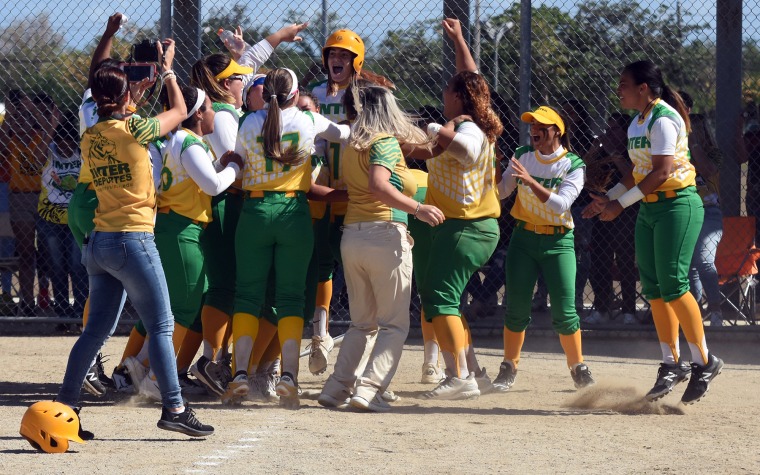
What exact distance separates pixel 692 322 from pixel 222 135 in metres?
2.73

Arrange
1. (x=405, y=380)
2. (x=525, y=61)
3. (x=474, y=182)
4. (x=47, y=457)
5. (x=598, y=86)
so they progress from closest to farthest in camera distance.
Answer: (x=47, y=457), (x=474, y=182), (x=405, y=380), (x=525, y=61), (x=598, y=86)

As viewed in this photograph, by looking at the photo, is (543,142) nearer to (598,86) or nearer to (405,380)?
(405,380)

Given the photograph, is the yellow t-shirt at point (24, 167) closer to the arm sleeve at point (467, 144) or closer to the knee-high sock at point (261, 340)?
the knee-high sock at point (261, 340)

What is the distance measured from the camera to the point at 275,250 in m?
6.15

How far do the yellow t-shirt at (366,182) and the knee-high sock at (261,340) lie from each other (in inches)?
32.4

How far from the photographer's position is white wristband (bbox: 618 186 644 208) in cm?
604

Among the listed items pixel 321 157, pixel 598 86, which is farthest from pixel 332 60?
pixel 598 86

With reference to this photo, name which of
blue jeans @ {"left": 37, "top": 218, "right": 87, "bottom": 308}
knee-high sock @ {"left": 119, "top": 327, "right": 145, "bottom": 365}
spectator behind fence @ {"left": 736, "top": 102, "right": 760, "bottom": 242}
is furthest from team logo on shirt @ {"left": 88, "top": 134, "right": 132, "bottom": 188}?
spectator behind fence @ {"left": 736, "top": 102, "right": 760, "bottom": 242}

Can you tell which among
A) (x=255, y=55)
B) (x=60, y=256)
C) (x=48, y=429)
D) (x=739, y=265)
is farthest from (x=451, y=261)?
(x=60, y=256)

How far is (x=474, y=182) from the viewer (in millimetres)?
6473

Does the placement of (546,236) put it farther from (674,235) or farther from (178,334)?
(178,334)

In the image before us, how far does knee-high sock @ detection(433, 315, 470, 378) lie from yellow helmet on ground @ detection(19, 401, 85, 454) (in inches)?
87.2

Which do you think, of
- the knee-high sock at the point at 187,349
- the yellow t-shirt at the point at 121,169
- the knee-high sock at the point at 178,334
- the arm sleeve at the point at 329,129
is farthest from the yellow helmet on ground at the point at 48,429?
the arm sleeve at the point at 329,129

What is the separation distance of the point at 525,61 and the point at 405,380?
2780 millimetres
